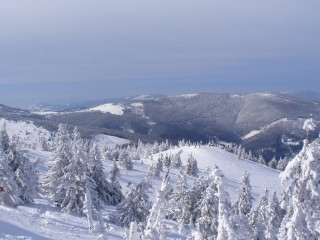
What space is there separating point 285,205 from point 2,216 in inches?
1059

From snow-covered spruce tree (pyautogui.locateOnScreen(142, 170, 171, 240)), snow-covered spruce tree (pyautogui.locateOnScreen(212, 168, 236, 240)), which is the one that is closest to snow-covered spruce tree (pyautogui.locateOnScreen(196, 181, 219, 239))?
snow-covered spruce tree (pyautogui.locateOnScreen(212, 168, 236, 240))

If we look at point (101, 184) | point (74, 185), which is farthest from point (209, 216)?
point (101, 184)

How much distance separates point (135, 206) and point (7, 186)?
12464 millimetres

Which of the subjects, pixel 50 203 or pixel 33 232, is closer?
pixel 33 232

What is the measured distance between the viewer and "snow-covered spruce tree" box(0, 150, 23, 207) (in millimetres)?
38031

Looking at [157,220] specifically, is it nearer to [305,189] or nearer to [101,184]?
[305,189]

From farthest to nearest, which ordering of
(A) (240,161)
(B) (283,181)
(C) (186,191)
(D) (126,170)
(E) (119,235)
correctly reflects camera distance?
1. (A) (240,161)
2. (D) (126,170)
3. (C) (186,191)
4. (E) (119,235)
5. (B) (283,181)

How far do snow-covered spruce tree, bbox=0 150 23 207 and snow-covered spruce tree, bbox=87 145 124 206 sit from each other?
13.7 metres

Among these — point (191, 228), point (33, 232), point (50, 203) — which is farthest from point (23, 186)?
point (191, 228)

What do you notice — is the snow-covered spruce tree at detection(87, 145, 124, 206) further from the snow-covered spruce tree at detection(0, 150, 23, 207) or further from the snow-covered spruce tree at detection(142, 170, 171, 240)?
the snow-covered spruce tree at detection(142, 170, 171, 240)

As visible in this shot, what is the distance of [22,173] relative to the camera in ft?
141

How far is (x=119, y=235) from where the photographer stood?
121 ft

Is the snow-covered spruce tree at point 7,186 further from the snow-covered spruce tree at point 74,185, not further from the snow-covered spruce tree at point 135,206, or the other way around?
the snow-covered spruce tree at point 135,206

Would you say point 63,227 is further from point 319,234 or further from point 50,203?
point 319,234
